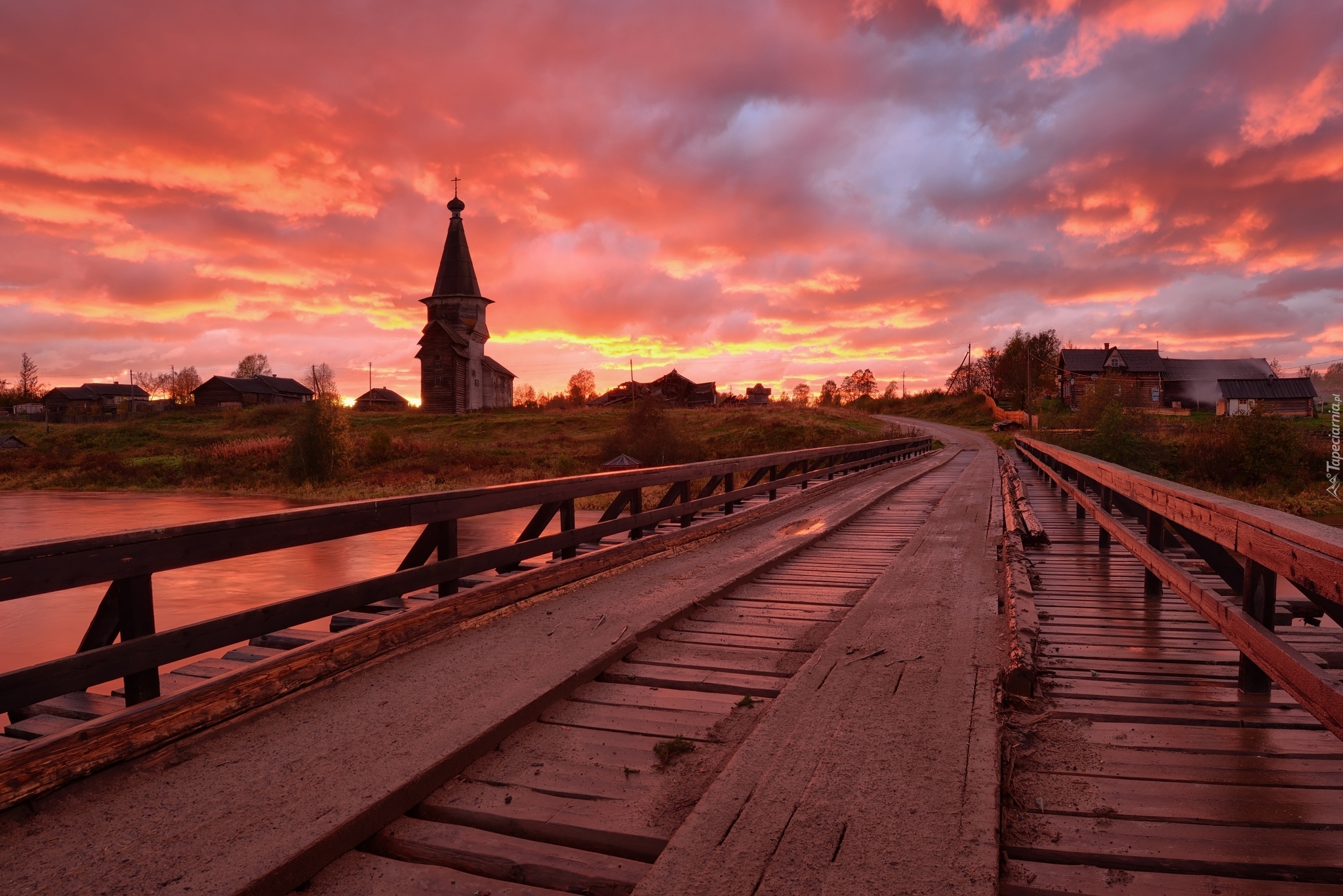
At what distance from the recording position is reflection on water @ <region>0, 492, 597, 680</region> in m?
16.8

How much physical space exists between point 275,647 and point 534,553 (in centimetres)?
224

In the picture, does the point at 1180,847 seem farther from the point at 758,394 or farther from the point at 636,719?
the point at 758,394

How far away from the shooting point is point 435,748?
117 inches

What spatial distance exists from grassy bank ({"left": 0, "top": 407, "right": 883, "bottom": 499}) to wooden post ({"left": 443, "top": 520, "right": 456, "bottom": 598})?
35.4 meters

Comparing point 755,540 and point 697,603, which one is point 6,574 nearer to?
point 697,603

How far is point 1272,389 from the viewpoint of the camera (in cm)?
7506

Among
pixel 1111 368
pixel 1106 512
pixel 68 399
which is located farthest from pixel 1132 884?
pixel 68 399

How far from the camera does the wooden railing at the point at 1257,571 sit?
2510 millimetres

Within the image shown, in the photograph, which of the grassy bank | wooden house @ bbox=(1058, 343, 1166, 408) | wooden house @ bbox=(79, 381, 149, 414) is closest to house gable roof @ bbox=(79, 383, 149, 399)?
wooden house @ bbox=(79, 381, 149, 414)

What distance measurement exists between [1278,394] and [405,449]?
267 ft

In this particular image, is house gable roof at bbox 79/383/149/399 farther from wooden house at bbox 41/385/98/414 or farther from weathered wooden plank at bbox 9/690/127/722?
weathered wooden plank at bbox 9/690/127/722

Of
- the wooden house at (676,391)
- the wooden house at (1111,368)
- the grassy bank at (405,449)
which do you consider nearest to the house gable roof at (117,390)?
the grassy bank at (405,449)

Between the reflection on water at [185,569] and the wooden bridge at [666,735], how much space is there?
0.96 metres

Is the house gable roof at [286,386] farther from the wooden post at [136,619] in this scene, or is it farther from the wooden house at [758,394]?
the wooden post at [136,619]
